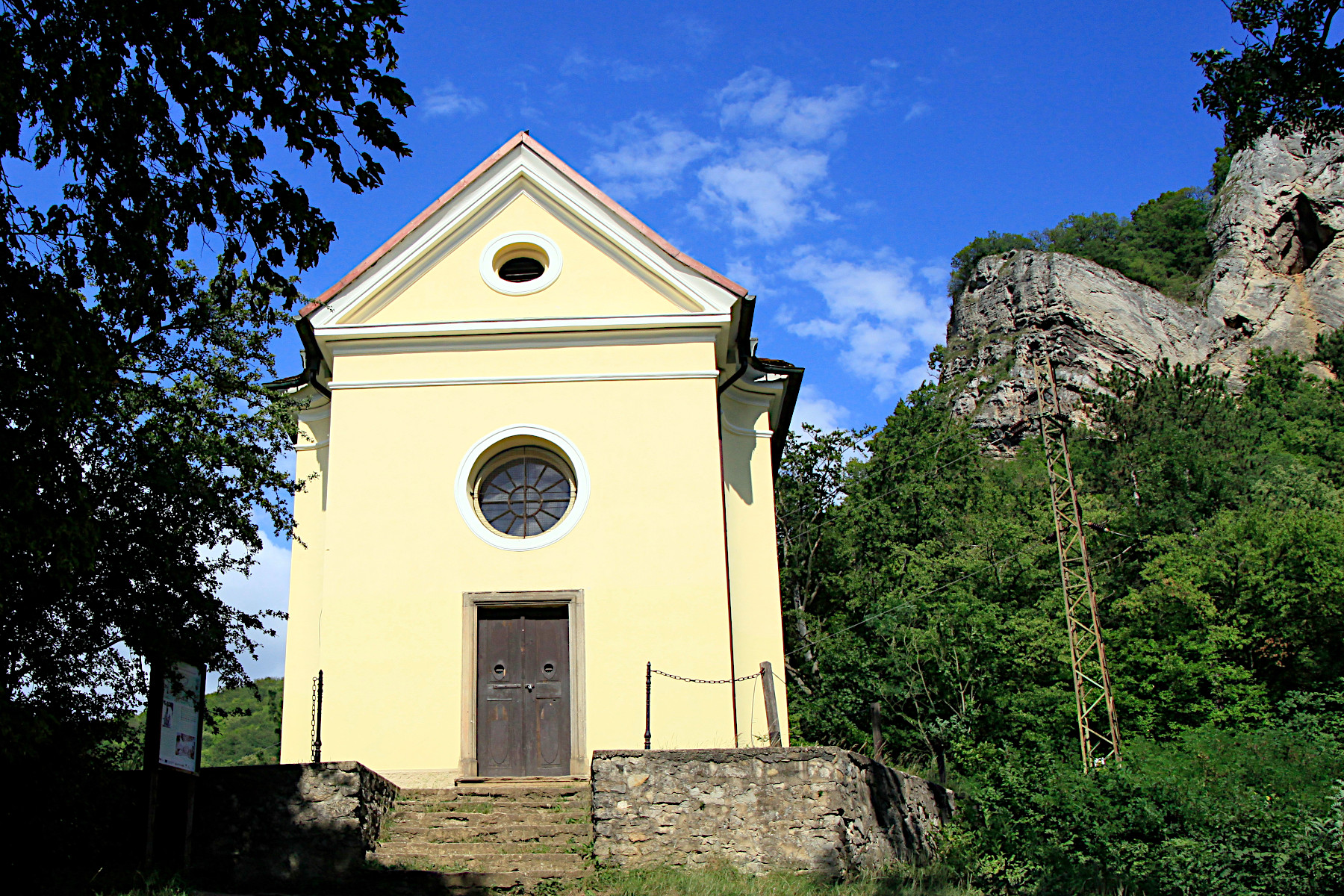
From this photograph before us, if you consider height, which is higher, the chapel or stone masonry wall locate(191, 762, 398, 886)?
the chapel

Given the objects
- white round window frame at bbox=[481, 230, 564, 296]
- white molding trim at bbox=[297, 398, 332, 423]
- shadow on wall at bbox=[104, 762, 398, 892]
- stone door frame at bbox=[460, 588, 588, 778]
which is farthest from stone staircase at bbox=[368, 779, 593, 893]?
white molding trim at bbox=[297, 398, 332, 423]

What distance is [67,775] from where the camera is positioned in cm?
964

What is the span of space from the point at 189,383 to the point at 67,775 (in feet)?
12.6

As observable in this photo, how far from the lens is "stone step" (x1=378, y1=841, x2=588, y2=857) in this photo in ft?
38.1

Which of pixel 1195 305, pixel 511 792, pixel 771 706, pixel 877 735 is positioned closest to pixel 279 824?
pixel 511 792

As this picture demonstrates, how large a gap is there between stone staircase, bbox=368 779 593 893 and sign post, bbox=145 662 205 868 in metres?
1.99

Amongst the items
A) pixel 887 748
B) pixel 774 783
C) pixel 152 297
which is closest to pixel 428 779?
pixel 774 783

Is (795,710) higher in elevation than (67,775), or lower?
higher

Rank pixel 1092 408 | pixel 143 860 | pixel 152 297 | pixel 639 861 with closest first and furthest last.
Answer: pixel 152 297 → pixel 143 860 → pixel 639 861 → pixel 1092 408

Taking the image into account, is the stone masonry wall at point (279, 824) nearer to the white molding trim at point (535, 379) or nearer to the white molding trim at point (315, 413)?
the white molding trim at point (535, 379)

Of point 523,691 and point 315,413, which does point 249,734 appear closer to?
point 315,413

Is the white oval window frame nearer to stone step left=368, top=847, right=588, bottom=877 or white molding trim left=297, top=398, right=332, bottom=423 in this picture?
white molding trim left=297, top=398, right=332, bottom=423

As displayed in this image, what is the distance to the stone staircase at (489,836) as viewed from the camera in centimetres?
1090

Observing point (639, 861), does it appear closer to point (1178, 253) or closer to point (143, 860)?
point (143, 860)
